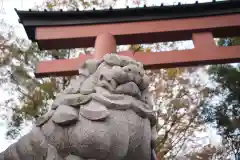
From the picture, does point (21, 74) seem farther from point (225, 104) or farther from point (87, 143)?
point (87, 143)

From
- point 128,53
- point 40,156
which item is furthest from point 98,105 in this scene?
point 128,53

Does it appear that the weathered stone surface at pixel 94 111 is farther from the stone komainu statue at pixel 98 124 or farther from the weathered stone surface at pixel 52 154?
the weathered stone surface at pixel 52 154

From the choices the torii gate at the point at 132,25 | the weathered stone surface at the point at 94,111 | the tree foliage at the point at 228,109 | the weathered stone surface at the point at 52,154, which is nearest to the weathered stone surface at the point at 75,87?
the weathered stone surface at the point at 94,111

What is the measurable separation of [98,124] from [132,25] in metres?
4.13

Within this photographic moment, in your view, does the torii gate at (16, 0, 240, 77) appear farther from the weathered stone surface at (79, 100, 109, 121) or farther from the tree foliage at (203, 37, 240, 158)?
the weathered stone surface at (79, 100, 109, 121)

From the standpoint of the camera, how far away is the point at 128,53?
16.4 ft

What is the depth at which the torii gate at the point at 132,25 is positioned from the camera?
17.5ft

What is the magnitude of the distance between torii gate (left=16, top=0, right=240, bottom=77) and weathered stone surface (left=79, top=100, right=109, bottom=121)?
373 centimetres

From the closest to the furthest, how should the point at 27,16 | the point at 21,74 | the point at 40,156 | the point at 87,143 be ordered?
the point at 87,143 → the point at 40,156 → the point at 27,16 → the point at 21,74

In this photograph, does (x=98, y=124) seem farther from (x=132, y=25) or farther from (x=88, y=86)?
(x=132, y=25)

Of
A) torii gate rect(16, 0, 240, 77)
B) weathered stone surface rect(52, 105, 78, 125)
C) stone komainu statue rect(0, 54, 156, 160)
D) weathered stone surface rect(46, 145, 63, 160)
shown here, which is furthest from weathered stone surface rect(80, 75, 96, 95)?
torii gate rect(16, 0, 240, 77)

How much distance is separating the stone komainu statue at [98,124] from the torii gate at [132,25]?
358cm

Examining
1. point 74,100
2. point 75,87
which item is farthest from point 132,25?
point 74,100

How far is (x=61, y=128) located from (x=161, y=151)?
4780 millimetres
